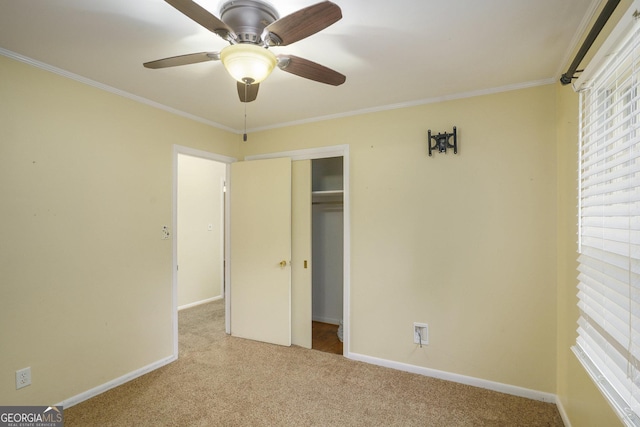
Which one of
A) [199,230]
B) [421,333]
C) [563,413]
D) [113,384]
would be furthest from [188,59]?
[199,230]

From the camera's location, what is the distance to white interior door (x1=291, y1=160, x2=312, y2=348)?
10.8ft

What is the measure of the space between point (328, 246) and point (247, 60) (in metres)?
2.99

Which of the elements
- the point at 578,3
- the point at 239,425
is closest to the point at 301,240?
the point at 239,425

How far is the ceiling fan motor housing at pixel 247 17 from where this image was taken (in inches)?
55.3

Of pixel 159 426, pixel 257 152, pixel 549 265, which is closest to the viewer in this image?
pixel 159 426

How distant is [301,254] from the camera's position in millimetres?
3336

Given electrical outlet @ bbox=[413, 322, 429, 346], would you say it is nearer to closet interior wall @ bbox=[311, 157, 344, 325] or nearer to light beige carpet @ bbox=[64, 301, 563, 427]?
light beige carpet @ bbox=[64, 301, 563, 427]

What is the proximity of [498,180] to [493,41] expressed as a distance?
41.8 inches

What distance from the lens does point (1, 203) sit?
1.94 m

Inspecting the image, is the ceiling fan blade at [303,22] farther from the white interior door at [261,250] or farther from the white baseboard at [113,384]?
the white baseboard at [113,384]

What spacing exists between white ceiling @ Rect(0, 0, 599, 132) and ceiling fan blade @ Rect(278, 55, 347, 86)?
0.27 metres

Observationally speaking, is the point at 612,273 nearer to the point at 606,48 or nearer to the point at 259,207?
the point at 606,48

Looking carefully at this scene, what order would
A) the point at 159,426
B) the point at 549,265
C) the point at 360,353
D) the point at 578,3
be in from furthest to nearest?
the point at 360,353, the point at 549,265, the point at 159,426, the point at 578,3

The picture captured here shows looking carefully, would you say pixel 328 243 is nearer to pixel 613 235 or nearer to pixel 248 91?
pixel 248 91
